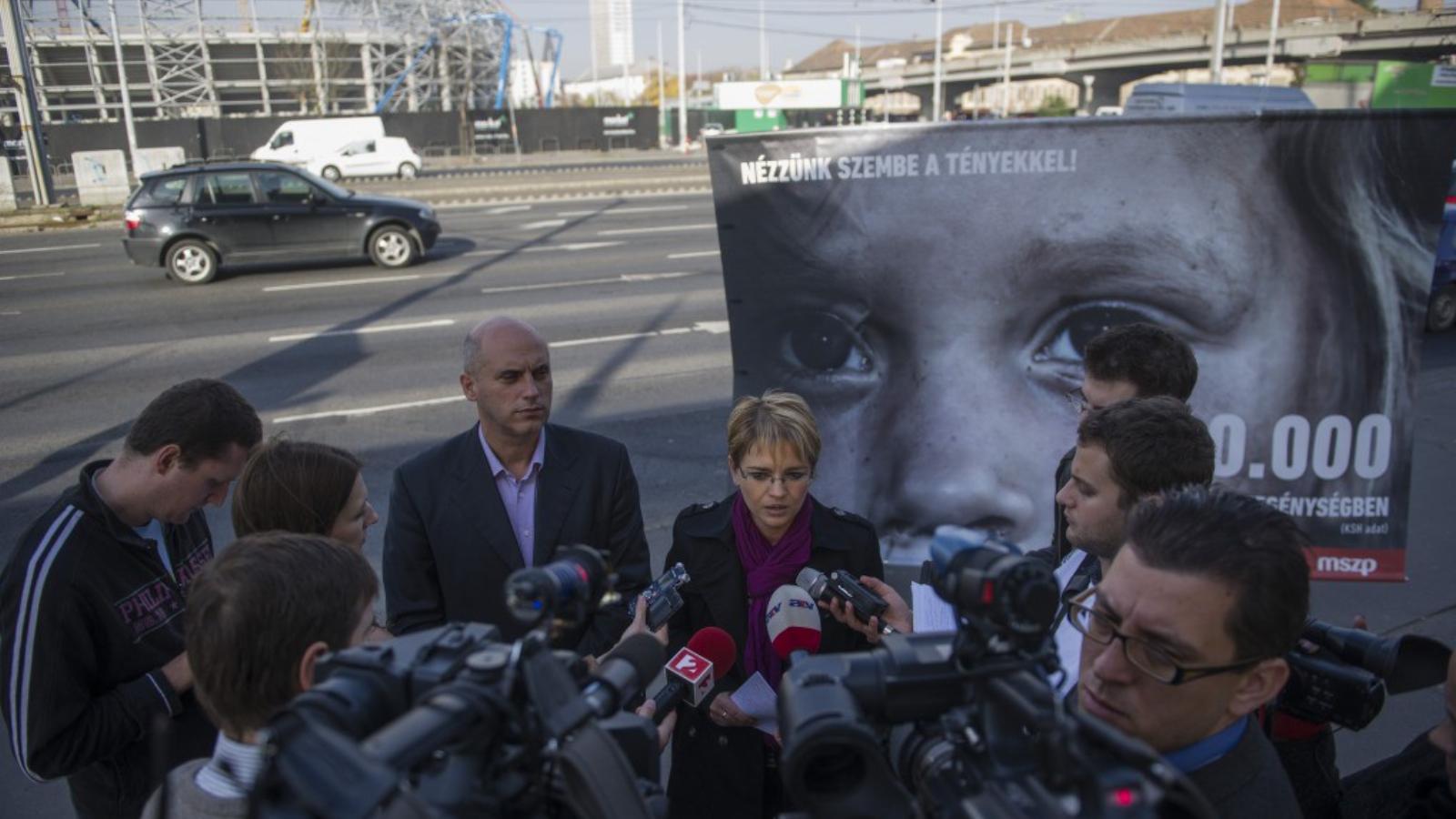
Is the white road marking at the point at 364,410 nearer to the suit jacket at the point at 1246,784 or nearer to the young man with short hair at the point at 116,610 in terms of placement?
the young man with short hair at the point at 116,610

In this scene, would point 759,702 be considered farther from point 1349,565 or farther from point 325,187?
point 325,187

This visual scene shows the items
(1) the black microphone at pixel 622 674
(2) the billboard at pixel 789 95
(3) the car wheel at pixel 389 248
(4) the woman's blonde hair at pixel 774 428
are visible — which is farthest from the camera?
(2) the billboard at pixel 789 95

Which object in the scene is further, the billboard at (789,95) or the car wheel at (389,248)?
the billboard at (789,95)

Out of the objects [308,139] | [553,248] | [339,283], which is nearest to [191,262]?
[339,283]

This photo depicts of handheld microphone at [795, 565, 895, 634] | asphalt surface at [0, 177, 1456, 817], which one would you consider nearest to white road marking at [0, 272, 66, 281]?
asphalt surface at [0, 177, 1456, 817]

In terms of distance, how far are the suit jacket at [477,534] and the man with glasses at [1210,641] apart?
185 cm

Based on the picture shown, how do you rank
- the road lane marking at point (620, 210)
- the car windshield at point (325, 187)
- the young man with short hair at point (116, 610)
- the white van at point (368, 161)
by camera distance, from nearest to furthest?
1. the young man with short hair at point (116, 610)
2. the car windshield at point (325, 187)
3. the road lane marking at point (620, 210)
4. the white van at point (368, 161)

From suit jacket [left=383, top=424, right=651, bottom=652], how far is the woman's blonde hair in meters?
0.50

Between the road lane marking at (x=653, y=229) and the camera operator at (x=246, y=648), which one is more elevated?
the camera operator at (x=246, y=648)

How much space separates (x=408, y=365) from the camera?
1055 centimetres

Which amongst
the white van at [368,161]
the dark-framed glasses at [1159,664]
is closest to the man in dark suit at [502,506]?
the dark-framed glasses at [1159,664]

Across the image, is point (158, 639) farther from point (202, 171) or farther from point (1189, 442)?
point (202, 171)

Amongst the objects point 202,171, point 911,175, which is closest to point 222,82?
point 202,171

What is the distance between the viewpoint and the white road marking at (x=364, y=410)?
8.80 metres
